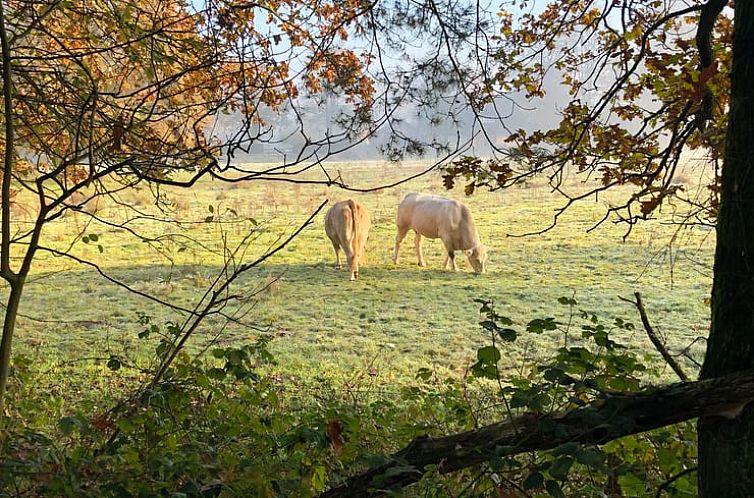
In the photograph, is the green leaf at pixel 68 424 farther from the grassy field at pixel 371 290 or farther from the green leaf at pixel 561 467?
the grassy field at pixel 371 290

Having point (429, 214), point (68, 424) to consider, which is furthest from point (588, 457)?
point (429, 214)

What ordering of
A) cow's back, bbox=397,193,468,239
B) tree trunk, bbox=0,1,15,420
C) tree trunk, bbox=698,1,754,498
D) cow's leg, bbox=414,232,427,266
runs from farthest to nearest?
cow's leg, bbox=414,232,427,266, cow's back, bbox=397,193,468,239, tree trunk, bbox=0,1,15,420, tree trunk, bbox=698,1,754,498

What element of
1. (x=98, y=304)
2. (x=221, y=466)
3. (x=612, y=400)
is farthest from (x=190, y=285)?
(x=612, y=400)

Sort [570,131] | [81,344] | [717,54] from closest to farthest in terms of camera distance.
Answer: [717,54]
[570,131]
[81,344]

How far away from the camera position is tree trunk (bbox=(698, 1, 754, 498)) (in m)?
1.23

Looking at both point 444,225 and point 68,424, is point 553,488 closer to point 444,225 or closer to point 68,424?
point 68,424

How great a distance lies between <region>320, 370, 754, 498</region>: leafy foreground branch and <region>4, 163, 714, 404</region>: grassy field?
2963 mm

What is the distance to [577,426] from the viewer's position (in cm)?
125

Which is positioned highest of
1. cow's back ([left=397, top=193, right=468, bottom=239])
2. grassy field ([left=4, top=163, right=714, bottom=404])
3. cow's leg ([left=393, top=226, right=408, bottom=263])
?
cow's back ([left=397, top=193, right=468, bottom=239])

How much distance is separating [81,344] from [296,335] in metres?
2.02

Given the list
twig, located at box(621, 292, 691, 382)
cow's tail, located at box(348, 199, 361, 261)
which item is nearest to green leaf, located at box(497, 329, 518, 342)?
twig, located at box(621, 292, 691, 382)

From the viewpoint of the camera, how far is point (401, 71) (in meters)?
3.19

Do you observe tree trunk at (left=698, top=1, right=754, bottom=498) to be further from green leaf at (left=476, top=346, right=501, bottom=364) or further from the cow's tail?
the cow's tail

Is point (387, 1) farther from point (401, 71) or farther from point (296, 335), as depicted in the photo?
point (296, 335)
